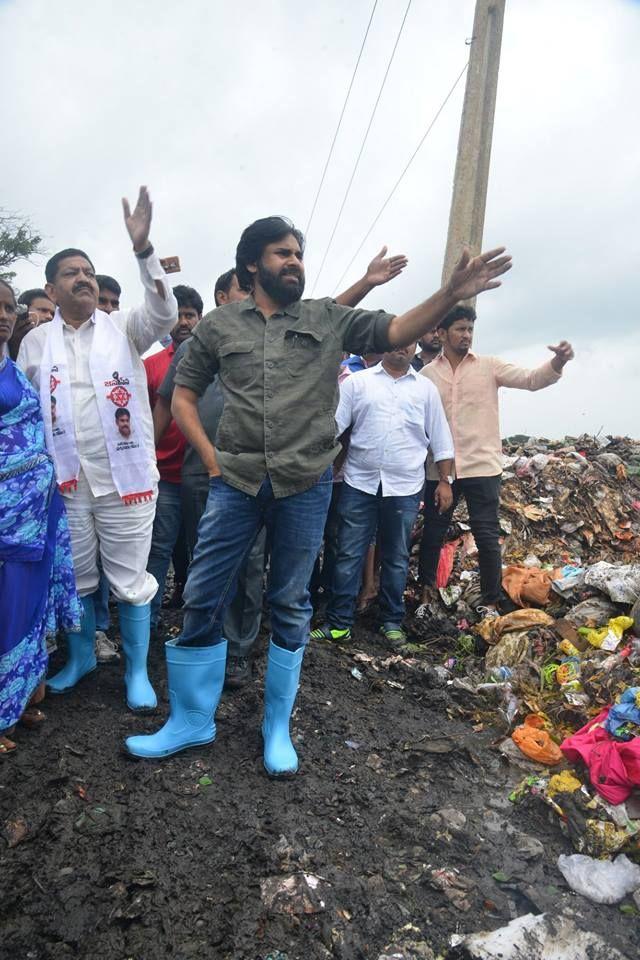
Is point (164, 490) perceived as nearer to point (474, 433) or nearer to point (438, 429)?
point (438, 429)

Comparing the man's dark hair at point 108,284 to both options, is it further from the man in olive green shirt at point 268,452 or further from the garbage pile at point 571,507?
the garbage pile at point 571,507

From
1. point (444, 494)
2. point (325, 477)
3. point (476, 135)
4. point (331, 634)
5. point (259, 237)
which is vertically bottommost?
point (331, 634)

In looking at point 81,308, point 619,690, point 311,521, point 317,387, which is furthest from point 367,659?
point 81,308

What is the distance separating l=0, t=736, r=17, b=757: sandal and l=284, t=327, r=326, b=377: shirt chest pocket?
1839 millimetres

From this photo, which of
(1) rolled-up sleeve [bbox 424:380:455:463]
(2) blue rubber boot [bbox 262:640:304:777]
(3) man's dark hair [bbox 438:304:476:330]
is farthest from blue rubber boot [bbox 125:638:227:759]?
(3) man's dark hair [bbox 438:304:476:330]

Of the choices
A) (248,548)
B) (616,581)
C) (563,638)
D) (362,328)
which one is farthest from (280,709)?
(616,581)

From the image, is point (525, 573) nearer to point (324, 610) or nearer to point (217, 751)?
point (324, 610)

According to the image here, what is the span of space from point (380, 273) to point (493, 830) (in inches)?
89.8

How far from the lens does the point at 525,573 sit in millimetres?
4852

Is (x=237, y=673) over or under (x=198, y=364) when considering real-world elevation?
under

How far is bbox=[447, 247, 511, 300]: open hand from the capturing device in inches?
81.4

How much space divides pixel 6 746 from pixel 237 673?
1172 millimetres

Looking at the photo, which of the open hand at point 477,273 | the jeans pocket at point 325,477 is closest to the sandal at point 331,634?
the jeans pocket at point 325,477

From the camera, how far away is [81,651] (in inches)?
124
